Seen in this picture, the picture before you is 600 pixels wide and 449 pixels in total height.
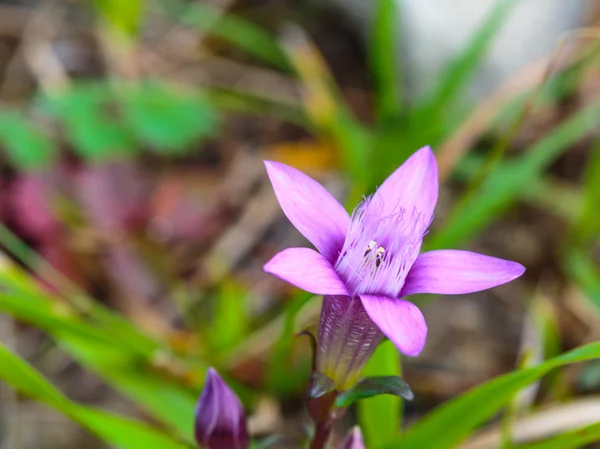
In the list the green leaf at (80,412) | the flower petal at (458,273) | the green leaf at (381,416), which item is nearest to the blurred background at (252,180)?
the green leaf at (381,416)

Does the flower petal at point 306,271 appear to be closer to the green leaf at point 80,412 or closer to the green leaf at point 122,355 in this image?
the green leaf at point 80,412

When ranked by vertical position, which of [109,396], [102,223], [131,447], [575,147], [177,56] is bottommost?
[109,396]

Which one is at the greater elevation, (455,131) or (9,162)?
(455,131)

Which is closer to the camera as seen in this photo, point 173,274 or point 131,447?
point 131,447

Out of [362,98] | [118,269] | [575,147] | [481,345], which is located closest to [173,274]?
[118,269]

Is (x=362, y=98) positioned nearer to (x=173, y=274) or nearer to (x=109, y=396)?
(x=173, y=274)

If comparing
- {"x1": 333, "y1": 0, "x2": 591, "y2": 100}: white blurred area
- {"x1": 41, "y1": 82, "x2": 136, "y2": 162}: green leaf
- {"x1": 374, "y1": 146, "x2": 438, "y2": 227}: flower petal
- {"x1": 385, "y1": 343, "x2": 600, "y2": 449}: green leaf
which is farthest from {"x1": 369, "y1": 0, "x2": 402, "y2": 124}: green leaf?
{"x1": 385, "y1": 343, "x2": 600, "y2": 449}: green leaf

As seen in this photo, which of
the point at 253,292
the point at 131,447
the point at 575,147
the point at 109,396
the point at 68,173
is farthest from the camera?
the point at 575,147
